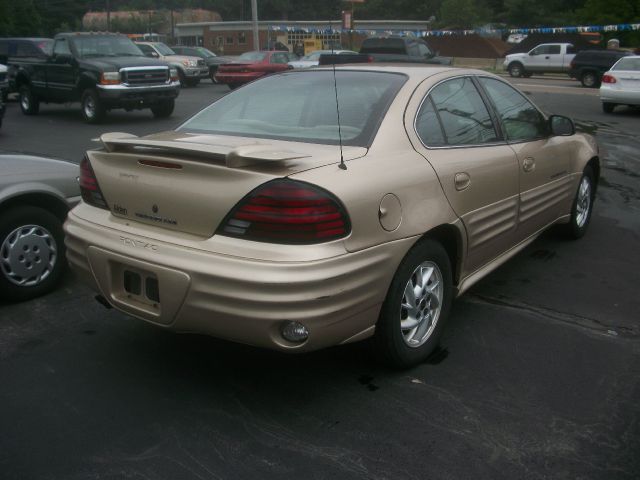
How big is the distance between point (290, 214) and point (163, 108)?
12940 mm

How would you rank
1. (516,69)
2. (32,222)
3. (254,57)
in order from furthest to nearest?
(516,69), (254,57), (32,222)

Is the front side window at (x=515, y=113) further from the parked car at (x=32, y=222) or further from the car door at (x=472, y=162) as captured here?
the parked car at (x=32, y=222)

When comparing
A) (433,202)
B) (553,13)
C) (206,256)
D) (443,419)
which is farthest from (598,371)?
(553,13)

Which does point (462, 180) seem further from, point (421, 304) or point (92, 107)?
point (92, 107)

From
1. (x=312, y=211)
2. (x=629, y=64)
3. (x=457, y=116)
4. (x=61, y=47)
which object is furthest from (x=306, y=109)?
(x=629, y=64)

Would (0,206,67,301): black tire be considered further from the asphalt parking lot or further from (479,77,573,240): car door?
(479,77,573,240): car door

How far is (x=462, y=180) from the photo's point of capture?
144 inches

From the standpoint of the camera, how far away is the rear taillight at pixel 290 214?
2.79 meters

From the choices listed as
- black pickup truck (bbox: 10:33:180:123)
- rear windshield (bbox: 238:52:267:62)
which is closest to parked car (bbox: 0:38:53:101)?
black pickup truck (bbox: 10:33:180:123)

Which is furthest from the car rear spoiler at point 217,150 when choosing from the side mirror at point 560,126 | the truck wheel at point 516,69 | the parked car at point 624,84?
the truck wheel at point 516,69

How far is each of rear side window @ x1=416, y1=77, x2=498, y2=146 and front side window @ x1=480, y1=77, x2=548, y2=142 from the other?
0.70 ft

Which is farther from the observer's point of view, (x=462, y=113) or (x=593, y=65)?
(x=593, y=65)

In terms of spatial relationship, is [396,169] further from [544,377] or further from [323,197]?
[544,377]

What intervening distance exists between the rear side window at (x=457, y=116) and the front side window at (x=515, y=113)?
0.70 feet
